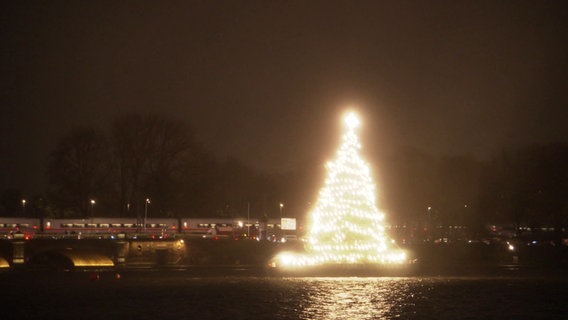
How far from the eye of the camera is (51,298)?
2670cm

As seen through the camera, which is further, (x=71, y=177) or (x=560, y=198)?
(x=71, y=177)

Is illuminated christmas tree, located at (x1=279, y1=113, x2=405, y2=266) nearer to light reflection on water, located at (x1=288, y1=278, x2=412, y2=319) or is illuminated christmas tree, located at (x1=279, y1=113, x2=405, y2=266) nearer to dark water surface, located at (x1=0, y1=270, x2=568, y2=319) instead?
dark water surface, located at (x1=0, y1=270, x2=568, y2=319)

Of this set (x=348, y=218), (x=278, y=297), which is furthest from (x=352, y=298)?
(x=348, y=218)

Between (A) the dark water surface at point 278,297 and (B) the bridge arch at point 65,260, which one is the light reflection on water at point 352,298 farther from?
(B) the bridge arch at point 65,260

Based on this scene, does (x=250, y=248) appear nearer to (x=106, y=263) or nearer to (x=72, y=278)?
(x=106, y=263)

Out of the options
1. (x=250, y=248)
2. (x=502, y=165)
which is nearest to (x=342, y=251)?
(x=250, y=248)

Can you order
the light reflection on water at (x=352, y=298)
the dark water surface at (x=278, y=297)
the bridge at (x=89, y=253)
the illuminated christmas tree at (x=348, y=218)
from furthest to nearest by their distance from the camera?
the bridge at (x=89, y=253)
the illuminated christmas tree at (x=348, y=218)
the dark water surface at (x=278, y=297)
the light reflection on water at (x=352, y=298)

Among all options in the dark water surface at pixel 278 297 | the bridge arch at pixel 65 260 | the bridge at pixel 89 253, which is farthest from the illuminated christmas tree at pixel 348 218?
the bridge arch at pixel 65 260

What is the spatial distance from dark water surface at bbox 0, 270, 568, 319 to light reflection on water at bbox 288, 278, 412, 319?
0.10ft

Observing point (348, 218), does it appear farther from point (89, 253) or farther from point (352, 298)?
point (89, 253)

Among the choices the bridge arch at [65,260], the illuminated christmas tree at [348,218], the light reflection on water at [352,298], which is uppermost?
the illuminated christmas tree at [348,218]

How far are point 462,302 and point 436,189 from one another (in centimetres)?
5831

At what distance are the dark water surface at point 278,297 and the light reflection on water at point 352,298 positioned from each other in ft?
0.10

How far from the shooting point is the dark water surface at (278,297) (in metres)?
22.4
